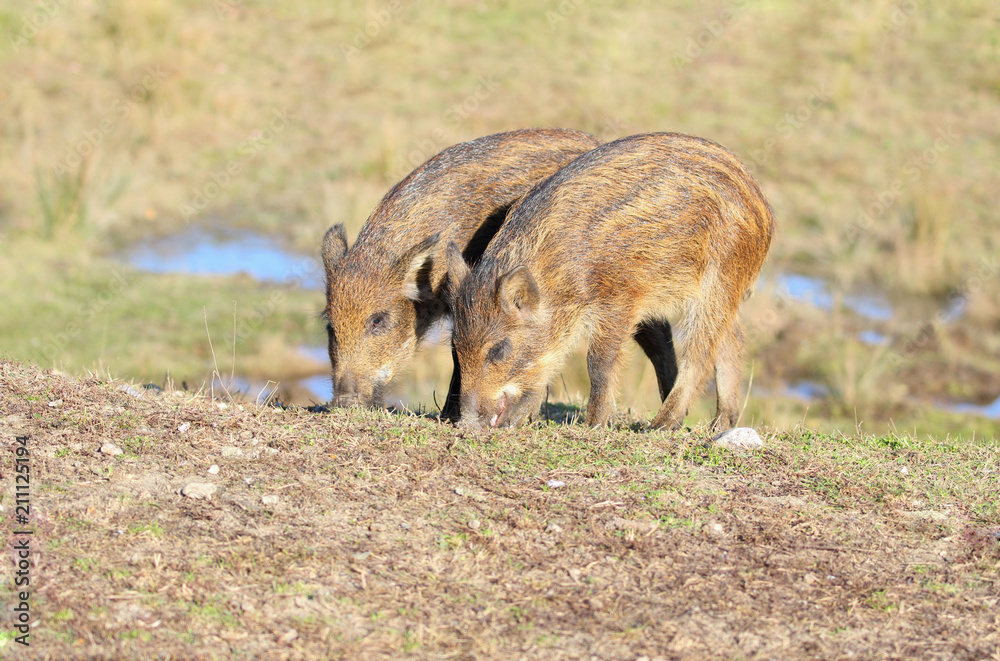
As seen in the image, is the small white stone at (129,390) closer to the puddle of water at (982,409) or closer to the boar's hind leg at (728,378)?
the boar's hind leg at (728,378)

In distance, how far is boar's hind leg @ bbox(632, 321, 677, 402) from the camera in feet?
23.9

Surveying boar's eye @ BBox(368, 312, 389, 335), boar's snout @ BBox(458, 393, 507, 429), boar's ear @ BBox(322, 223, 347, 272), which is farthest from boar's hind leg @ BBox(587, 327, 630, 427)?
boar's ear @ BBox(322, 223, 347, 272)

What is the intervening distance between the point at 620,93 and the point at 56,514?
14.9 meters

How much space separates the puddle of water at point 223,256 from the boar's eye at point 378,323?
7.25 metres

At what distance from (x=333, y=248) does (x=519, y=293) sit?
1271 millimetres

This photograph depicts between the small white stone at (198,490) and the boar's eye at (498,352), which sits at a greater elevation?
the boar's eye at (498,352)

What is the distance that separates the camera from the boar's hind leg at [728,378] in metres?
6.76

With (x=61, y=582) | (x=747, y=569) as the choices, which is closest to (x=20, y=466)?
(x=61, y=582)

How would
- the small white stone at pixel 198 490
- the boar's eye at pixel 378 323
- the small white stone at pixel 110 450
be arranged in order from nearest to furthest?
the small white stone at pixel 198 490 → the small white stone at pixel 110 450 → the boar's eye at pixel 378 323

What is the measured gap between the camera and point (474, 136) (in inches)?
654

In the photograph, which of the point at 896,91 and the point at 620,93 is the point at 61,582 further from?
the point at 896,91

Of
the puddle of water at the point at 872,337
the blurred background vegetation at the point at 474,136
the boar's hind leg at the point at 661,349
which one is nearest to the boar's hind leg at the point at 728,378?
the boar's hind leg at the point at 661,349

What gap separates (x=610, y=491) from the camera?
5.08 meters

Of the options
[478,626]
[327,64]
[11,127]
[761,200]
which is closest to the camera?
[478,626]
